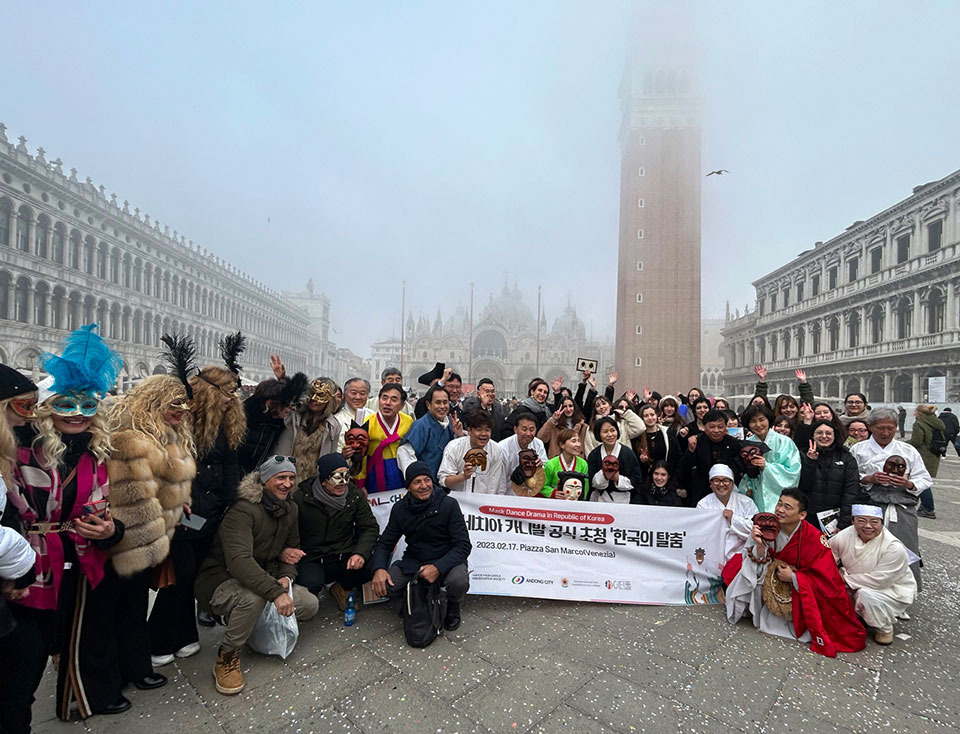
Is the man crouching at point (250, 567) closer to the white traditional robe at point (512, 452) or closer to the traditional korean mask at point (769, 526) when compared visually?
the white traditional robe at point (512, 452)

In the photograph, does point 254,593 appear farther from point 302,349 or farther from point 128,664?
point 302,349

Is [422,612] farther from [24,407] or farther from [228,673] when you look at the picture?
[24,407]

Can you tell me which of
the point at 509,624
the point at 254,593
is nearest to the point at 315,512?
the point at 254,593

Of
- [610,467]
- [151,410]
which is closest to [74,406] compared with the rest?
[151,410]

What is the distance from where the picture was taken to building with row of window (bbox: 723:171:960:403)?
26.8 meters

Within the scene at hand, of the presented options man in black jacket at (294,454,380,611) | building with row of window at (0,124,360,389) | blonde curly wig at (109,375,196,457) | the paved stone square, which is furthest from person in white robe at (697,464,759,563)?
building with row of window at (0,124,360,389)

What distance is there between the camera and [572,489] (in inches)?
180

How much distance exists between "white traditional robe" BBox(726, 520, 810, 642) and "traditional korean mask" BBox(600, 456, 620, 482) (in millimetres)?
1249

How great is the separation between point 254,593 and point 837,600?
409 centimetres

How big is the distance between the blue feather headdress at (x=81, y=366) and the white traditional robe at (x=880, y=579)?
17.4ft

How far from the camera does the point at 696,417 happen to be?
257 inches

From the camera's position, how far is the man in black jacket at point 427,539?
3.72m

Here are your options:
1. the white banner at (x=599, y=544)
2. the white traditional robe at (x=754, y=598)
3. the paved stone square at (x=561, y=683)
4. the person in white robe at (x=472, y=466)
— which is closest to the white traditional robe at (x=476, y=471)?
the person in white robe at (x=472, y=466)

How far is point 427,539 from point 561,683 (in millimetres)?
1358
